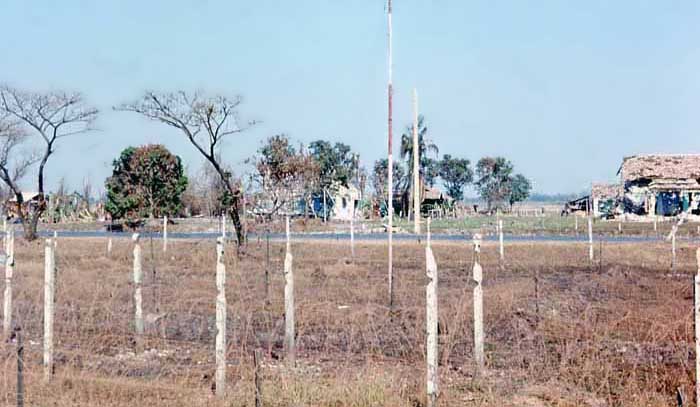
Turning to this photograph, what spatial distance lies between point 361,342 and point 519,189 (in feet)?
301

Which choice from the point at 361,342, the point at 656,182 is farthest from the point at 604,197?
the point at 361,342

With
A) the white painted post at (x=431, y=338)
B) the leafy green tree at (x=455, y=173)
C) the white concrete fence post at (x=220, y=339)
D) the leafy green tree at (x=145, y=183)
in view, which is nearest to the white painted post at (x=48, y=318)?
the white concrete fence post at (x=220, y=339)

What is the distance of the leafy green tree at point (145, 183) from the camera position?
56531 millimetres

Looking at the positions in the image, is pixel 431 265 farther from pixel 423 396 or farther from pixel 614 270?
pixel 614 270

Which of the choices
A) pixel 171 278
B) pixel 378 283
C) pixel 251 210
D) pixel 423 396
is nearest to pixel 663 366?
pixel 423 396

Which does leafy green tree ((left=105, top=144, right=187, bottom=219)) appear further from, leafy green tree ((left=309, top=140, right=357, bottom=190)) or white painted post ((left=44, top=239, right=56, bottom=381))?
white painted post ((left=44, top=239, right=56, bottom=381))

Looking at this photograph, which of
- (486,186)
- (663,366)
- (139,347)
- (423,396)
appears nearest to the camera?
(423,396)

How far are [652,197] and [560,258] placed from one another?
1318 inches

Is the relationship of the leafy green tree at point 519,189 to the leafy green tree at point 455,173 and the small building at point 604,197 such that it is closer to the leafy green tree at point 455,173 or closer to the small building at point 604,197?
the leafy green tree at point 455,173

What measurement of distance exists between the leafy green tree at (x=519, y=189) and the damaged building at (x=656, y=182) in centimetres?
3146

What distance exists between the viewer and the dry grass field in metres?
8.15

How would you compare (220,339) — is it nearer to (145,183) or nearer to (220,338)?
(220,338)

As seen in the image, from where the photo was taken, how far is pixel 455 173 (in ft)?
310

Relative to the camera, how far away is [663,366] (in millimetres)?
9641
